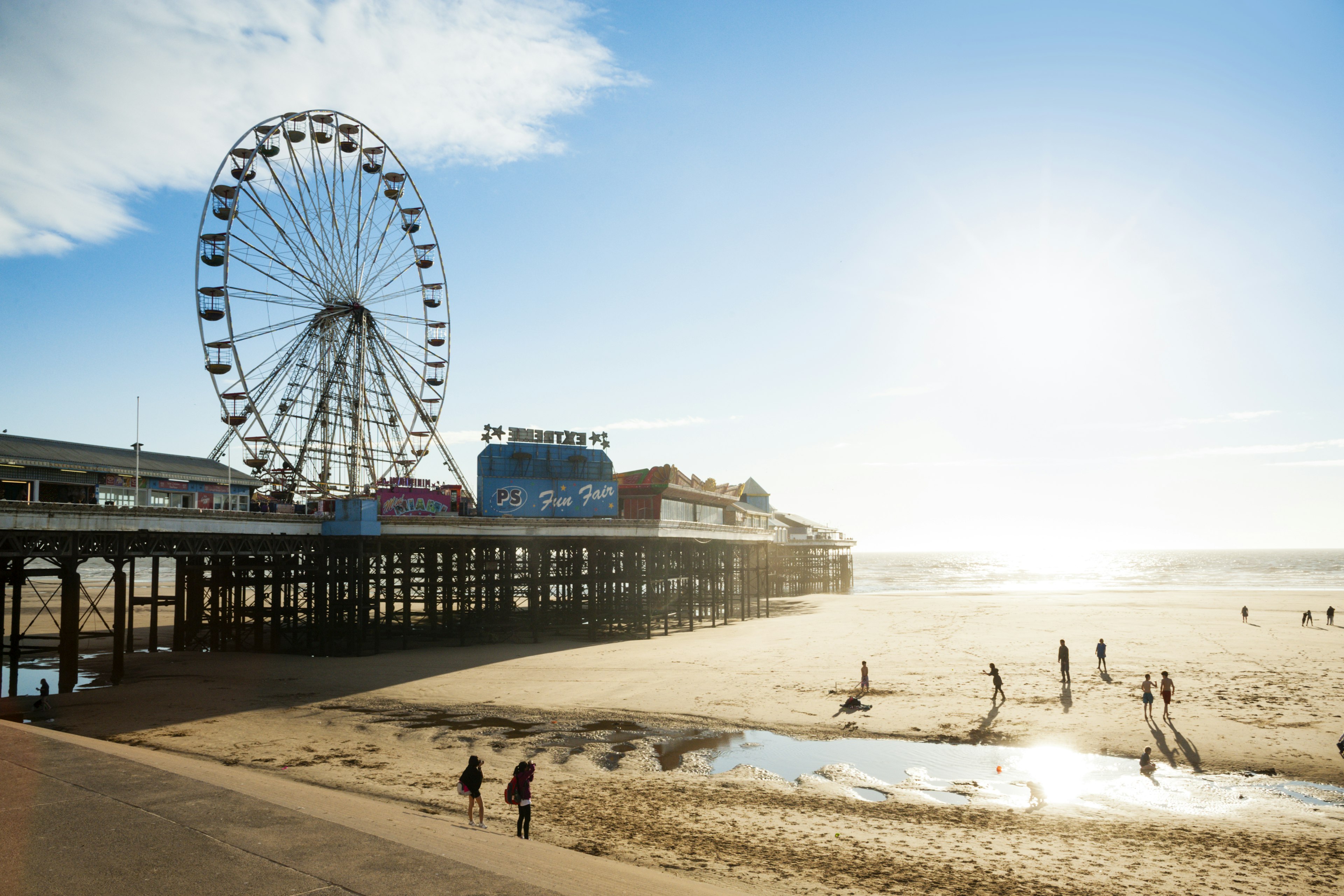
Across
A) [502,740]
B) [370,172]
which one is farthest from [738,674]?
[370,172]

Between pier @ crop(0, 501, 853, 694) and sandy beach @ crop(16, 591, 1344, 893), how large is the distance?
7.81ft

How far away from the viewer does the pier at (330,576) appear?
90.1ft

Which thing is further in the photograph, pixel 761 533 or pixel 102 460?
pixel 761 533

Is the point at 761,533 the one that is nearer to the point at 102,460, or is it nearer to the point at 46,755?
the point at 102,460

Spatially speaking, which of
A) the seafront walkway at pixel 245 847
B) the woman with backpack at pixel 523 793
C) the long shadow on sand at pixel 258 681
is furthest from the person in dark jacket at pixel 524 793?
the long shadow on sand at pixel 258 681

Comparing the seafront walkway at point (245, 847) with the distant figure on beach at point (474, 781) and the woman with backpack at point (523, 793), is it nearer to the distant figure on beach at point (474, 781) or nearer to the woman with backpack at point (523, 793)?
the woman with backpack at point (523, 793)

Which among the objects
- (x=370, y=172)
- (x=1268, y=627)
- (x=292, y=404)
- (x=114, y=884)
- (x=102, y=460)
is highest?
(x=370, y=172)

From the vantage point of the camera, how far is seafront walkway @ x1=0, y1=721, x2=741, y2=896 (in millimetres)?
10133

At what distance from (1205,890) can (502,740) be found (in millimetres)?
15988

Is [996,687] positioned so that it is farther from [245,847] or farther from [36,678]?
[36,678]

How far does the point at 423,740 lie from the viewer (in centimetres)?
2134

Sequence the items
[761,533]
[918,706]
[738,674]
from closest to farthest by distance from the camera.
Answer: [918,706] → [738,674] → [761,533]

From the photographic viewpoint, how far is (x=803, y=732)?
73.2ft

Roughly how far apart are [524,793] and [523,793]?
20mm
